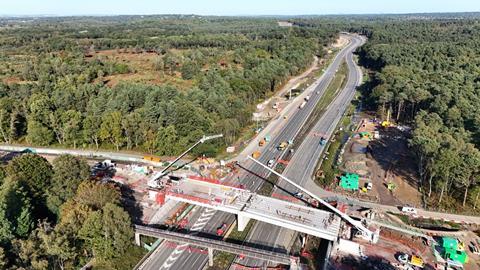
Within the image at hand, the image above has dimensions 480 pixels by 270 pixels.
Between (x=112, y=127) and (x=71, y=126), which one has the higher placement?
(x=112, y=127)

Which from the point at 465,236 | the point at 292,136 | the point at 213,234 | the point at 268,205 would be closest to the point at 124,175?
the point at 213,234

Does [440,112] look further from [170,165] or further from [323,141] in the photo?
[170,165]

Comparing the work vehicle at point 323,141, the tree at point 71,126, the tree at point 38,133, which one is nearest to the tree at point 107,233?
the tree at point 71,126

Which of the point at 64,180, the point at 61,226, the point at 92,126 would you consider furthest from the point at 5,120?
the point at 61,226

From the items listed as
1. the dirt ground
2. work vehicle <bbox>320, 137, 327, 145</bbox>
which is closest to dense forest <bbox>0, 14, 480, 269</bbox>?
the dirt ground

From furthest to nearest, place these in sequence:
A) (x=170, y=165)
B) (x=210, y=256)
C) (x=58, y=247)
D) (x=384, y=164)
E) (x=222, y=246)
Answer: (x=384, y=164), (x=170, y=165), (x=210, y=256), (x=222, y=246), (x=58, y=247)

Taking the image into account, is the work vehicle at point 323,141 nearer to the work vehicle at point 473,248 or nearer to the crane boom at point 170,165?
the crane boom at point 170,165
